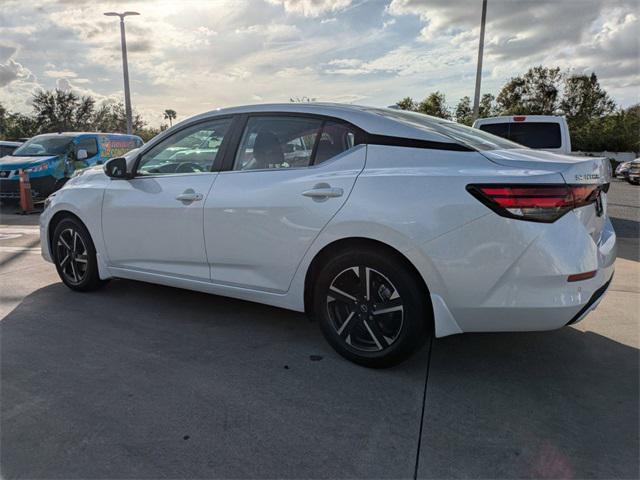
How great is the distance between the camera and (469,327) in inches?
110

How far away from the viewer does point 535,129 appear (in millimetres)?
8375

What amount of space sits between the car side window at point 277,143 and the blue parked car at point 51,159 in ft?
31.1

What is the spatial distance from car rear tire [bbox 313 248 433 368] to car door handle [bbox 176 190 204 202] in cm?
108

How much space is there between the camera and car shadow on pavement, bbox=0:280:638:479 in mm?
2219

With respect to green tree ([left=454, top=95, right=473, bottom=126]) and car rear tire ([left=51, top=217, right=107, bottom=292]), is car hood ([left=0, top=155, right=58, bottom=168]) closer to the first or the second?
car rear tire ([left=51, top=217, right=107, bottom=292])

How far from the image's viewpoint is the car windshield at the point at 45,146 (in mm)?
11734

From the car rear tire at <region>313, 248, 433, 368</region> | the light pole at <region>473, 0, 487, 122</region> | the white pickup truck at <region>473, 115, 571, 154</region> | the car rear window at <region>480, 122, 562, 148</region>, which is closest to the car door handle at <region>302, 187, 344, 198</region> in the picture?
the car rear tire at <region>313, 248, 433, 368</region>

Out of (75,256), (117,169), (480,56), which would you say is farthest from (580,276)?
(480,56)

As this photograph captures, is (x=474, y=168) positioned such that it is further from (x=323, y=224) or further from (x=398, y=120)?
(x=323, y=224)

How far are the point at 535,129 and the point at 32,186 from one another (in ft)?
34.6

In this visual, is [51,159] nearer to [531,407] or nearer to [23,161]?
[23,161]

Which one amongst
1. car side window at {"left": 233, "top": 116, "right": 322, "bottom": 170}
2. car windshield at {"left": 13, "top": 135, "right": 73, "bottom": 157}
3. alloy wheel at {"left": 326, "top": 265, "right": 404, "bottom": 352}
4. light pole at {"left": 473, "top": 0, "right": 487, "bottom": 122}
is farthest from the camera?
light pole at {"left": 473, "top": 0, "right": 487, "bottom": 122}

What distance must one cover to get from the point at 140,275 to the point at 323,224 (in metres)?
1.91

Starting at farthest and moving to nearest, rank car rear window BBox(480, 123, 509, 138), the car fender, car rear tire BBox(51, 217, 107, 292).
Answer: car rear window BBox(480, 123, 509, 138), car rear tire BBox(51, 217, 107, 292), the car fender
